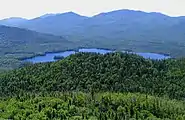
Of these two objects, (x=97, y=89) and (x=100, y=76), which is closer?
(x=97, y=89)

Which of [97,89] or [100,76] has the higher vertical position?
[100,76]

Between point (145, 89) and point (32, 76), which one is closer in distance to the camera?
point (145, 89)

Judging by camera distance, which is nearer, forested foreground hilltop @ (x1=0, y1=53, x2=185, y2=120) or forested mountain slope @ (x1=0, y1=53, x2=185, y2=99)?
forested foreground hilltop @ (x1=0, y1=53, x2=185, y2=120)

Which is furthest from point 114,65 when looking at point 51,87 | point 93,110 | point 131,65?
point 93,110

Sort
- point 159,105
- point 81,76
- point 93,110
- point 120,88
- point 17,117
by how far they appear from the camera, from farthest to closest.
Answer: point 81,76 → point 120,88 → point 159,105 → point 93,110 → point 17,117

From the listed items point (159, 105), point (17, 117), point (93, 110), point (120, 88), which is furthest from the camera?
point (120, 88)

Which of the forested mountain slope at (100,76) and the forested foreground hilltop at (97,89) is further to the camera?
the forested mountain slope at (100,76)

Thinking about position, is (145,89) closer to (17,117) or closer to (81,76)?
(81,76)
